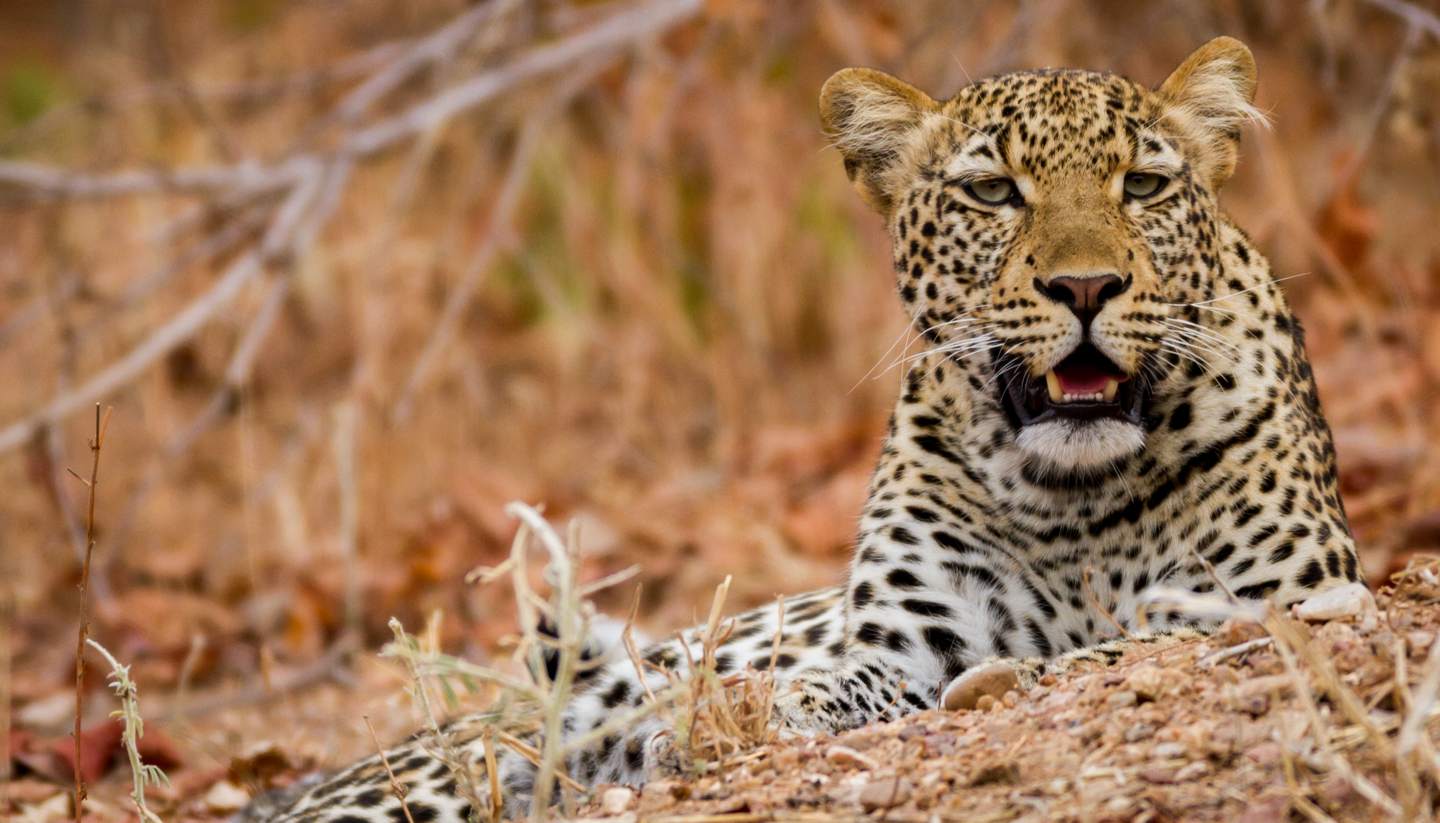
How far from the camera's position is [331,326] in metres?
11.0

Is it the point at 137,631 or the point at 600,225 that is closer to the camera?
the point at 137,631

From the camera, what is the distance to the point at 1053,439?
14.0 ft

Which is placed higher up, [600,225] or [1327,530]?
[600,225]

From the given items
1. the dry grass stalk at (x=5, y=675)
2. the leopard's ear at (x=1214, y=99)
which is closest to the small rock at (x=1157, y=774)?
the leopard's ear at (x=1214, y=99)

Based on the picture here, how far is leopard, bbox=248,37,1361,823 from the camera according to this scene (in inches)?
167

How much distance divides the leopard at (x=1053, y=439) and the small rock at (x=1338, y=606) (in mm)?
481

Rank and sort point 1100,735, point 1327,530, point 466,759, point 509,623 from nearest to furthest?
point 1100,735
point 466,759
point 1327,530
point 509,623

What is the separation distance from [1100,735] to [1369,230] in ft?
17.8

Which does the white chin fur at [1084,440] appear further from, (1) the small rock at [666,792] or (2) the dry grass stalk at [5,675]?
(2) the dry grass stalk at [5,675]

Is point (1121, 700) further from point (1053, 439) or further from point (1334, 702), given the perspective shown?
point (1053, 439)

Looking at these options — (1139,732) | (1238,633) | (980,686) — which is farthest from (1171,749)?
(980,686)

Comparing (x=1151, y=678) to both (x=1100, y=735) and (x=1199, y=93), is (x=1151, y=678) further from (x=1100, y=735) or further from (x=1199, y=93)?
(x=1199, y=93)

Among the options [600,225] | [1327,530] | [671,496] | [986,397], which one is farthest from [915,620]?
[600,225]

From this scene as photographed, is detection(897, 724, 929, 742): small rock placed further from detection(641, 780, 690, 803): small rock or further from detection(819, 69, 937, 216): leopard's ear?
detection(819, 69, 937, 216): leopard's ear
